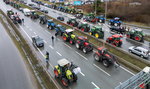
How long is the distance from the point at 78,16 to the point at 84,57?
25.9 metres

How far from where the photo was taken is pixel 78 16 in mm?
43594

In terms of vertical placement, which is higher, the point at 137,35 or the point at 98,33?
the point at 98,33

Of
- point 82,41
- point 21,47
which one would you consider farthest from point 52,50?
point 21,47

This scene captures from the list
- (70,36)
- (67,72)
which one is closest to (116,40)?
(70,36)

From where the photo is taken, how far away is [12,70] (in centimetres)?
1969

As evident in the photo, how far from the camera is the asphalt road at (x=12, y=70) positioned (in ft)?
54.8

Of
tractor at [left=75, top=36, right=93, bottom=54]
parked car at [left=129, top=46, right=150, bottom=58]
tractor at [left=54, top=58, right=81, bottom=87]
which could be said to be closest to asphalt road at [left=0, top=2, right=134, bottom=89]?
tractor at [left=75, top=36, right=93, bottom=54]

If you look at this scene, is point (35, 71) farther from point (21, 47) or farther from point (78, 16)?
point (78, 16)

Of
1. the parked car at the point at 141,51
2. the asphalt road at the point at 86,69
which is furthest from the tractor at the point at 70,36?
the parked car at the point at 141,51

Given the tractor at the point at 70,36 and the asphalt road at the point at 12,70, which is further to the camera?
the tractor at the point at 70,36

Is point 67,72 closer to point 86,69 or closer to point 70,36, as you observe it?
point 86,69

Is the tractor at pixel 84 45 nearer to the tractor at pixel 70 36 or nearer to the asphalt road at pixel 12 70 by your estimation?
the tractor at pixel 70 36

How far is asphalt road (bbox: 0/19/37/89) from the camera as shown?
16705 mm

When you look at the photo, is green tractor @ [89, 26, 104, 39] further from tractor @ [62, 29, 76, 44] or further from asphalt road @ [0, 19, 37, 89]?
asphalt road @ [0, 19, 37, 89]
